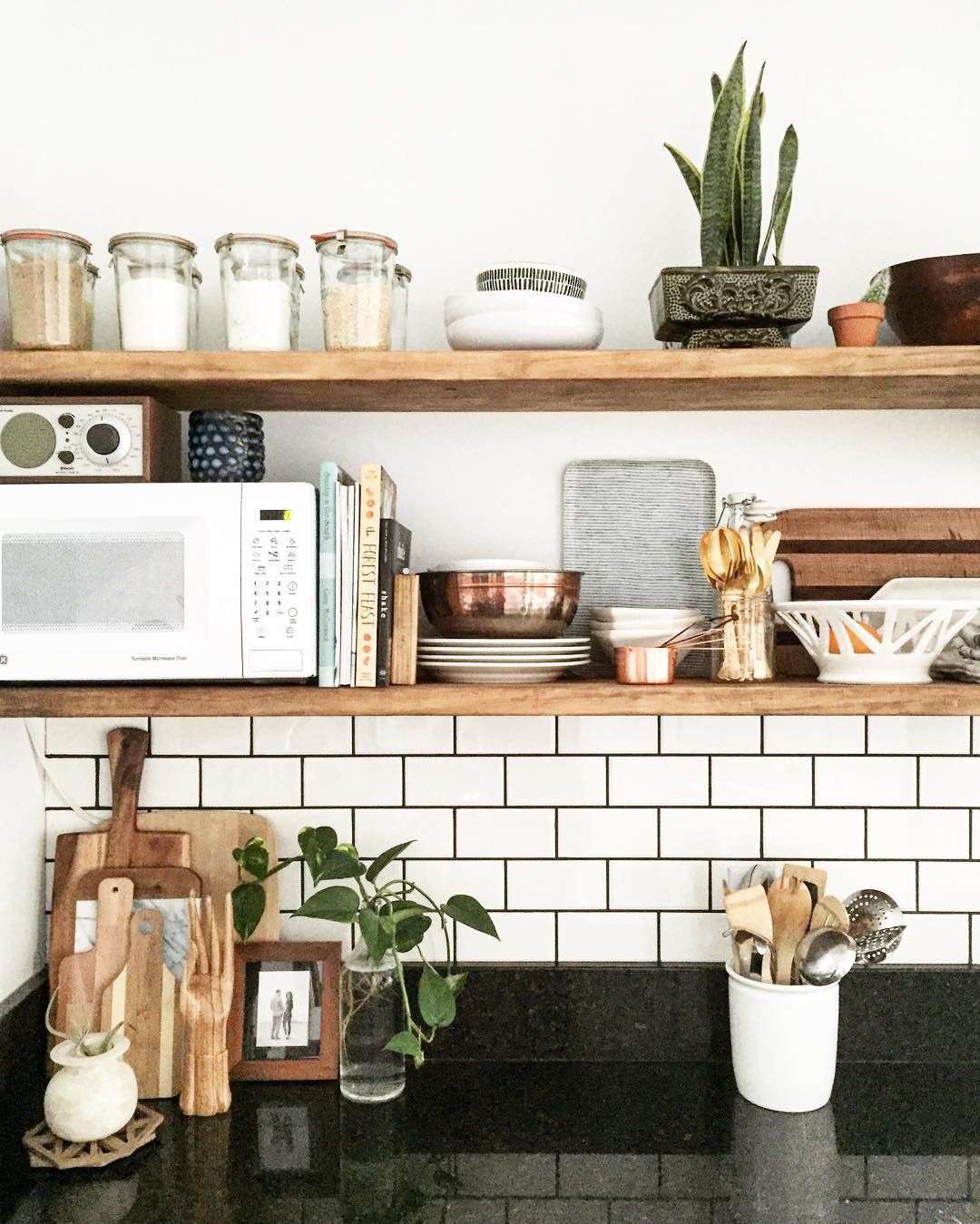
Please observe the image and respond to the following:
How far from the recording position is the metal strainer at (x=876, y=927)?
1.48 m

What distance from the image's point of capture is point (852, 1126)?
4.42ft

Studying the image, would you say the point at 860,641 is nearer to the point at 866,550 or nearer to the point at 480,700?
the point at 866,550

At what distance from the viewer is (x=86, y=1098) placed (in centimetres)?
126

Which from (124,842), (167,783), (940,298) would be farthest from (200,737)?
(940,298)

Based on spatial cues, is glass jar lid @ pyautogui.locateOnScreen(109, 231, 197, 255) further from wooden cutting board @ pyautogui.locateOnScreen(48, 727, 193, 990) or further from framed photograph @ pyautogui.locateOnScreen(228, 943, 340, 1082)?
framed photograph @ pyautogui.locateOnScreen(228, 943, 340, 1082)

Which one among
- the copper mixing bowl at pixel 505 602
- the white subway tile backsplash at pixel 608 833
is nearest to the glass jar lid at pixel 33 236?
the copper mixing bowl at pixel 505 602

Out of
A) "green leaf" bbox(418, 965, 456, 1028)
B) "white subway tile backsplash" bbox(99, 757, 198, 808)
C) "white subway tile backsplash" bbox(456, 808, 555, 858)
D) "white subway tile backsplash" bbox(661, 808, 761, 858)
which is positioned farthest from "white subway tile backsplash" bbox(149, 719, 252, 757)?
"white subway tile backsplash" bbox(661, 808, 761, 858)

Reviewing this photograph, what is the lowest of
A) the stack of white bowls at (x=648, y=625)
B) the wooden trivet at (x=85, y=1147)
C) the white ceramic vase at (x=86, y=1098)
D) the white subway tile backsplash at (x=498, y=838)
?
the wooden trivet at (x=85, y=1147)

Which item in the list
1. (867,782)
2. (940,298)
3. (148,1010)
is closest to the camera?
(940,298)

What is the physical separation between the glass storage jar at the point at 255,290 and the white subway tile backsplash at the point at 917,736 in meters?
1.10

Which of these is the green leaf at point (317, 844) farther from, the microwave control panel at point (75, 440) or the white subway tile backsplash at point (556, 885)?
the microwave control panel at point (75, 440)

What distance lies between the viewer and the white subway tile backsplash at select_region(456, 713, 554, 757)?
61.2 inches

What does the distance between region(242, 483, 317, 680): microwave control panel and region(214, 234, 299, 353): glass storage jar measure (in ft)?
0.72

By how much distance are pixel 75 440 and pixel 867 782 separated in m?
1.30
